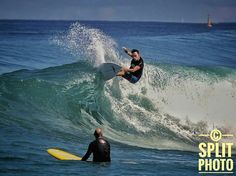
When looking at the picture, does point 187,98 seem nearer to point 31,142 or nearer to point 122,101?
point 122,101

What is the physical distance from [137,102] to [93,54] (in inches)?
100

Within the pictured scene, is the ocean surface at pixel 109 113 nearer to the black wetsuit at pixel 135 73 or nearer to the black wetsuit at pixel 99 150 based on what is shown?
the black wetsuit at pixel 99 150

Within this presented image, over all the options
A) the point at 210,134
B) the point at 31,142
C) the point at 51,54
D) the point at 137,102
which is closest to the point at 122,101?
the point at 137,102

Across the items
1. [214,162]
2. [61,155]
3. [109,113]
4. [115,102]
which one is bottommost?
[61,155]

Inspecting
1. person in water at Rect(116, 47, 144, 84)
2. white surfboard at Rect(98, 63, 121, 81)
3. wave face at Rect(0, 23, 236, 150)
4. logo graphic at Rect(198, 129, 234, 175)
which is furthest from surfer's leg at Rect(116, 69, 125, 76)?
logo graphic at Rect(198, 129, 234, 175)

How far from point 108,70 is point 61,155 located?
210 inches


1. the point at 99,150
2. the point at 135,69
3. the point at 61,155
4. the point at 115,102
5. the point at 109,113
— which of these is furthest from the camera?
the point at 115,102

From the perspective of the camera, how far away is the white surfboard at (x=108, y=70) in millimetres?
14117

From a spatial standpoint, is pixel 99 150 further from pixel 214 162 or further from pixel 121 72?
pixel 121 72

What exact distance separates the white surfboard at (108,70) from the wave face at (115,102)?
1.22 ft

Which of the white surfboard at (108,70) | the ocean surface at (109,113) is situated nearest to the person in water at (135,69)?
the white surfboard at (108,70)

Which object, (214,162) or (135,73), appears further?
(135,73)

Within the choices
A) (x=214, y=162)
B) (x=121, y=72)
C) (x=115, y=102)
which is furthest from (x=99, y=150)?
(x=115, y=102)

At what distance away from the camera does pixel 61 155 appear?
9719 mm
